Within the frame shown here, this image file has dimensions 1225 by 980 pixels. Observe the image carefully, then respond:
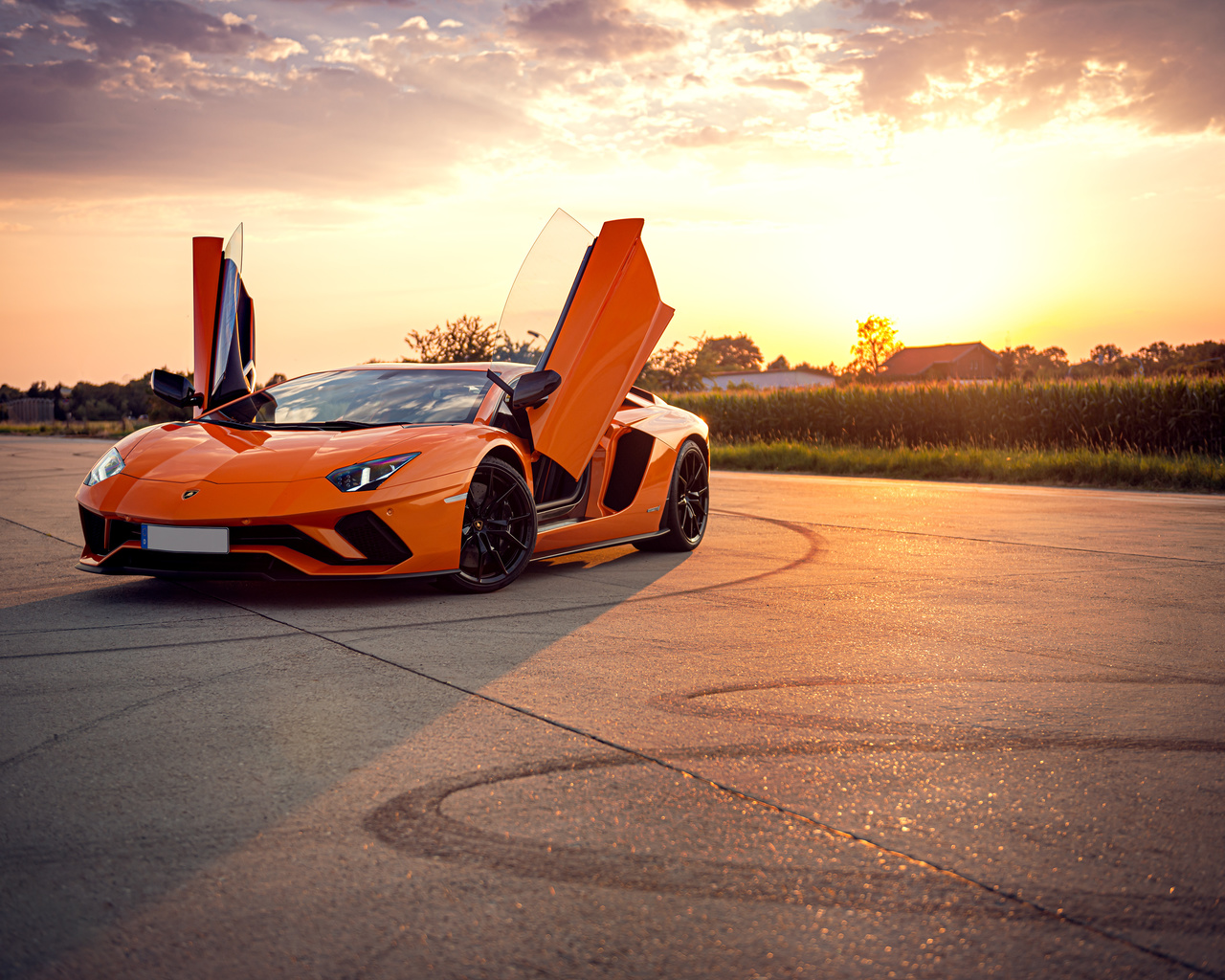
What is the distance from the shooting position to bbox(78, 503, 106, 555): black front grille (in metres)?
5.28

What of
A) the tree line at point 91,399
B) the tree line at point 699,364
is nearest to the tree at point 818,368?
the tree line at point 699,364

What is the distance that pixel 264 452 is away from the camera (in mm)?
5395

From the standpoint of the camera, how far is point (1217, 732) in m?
3.31

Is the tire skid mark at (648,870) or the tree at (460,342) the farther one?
the tree at (460,342)

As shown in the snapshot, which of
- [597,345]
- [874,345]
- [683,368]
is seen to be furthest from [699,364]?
[597,345]

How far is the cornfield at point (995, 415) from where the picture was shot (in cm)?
2078

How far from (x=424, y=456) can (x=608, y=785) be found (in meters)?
2.88

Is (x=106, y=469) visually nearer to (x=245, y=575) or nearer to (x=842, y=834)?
(x=245, y=575)

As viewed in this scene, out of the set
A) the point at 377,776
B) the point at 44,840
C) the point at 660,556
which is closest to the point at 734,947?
the point at 377,776

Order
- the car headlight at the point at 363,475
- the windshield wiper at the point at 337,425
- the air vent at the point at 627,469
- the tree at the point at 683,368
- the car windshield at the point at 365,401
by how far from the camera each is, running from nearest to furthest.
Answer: the car headlight at the point at 363,475 < the windshield wiper at the point at 337,425 < the car windshield at the point at 365,401 < the air vent at the point at 627,469 < the tree at the point at 683,368

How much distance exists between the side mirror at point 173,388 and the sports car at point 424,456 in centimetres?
1

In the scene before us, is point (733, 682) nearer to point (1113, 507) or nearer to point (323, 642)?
point (323, 642)

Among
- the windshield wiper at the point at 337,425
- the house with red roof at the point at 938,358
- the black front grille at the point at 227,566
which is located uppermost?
the house with red roof at the point at 938,358

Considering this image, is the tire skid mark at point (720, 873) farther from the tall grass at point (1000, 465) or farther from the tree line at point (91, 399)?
the tree line at point (91, 399)
